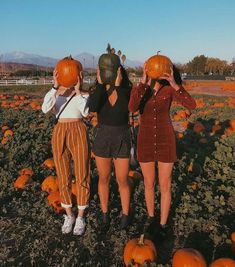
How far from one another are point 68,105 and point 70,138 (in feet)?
1.29

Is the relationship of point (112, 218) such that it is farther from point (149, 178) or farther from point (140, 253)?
point (140, 253)

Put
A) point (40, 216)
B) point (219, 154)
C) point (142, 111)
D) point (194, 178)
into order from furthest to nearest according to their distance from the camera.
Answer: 1. point (219, 154)
2. point (194, 178)
3. point (40, 216)
4. point (142, 111)

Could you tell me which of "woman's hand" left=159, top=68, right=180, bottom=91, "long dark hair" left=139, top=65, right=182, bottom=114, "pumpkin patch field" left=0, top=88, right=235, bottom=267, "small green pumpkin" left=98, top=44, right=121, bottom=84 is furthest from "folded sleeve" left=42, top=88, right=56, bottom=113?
"pumpkin patch field" left=0, top=88, right=235, bottom=267

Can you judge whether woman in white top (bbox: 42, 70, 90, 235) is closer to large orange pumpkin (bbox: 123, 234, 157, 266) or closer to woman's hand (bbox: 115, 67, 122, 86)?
woman's hand (bbox: 115, 67, 122, 86)

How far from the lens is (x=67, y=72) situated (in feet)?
14.0

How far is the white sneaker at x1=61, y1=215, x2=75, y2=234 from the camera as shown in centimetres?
462

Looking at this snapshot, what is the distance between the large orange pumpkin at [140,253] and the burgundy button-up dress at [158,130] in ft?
3.20

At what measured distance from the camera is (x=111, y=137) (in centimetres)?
434

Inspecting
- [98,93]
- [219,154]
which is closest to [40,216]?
[98,93]

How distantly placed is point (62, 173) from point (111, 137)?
2.61 feet

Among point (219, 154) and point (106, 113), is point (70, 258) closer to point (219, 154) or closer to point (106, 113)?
point (106, 113)

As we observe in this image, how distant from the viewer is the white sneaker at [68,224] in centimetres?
462

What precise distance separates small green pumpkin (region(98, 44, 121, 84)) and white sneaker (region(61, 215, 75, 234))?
5.99 ft

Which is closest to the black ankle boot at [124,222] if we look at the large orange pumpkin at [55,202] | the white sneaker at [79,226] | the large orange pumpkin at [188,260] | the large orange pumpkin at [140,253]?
the white sneaker at [79,226]
